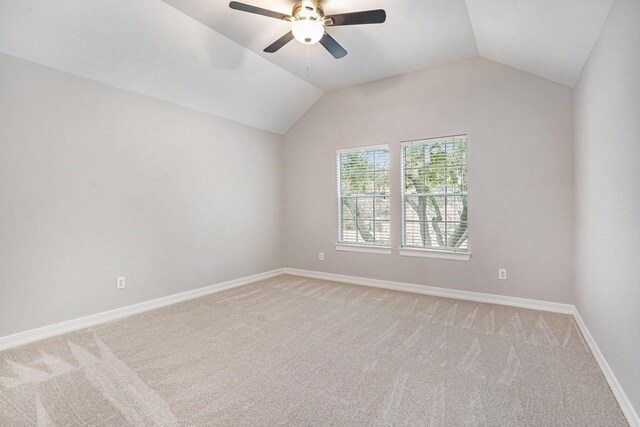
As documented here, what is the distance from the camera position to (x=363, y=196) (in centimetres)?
466

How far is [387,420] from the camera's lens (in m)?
1.69

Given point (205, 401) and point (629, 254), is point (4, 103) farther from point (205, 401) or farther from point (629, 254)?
point (629, 254)

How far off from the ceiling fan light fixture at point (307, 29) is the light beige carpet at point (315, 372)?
2.61 metres

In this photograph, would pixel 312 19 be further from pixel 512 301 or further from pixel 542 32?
pixel 512 301

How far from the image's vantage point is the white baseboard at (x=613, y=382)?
5.35ft

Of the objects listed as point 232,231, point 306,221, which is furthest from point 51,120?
point 306,221

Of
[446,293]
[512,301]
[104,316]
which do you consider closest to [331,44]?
[446,293]

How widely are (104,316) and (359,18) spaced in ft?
12.2

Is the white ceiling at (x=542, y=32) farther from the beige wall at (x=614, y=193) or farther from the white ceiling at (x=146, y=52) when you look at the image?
the white ceiling at (x=146, y=52)

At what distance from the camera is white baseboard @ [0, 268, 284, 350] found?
8.69 feet

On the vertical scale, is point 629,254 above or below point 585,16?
below

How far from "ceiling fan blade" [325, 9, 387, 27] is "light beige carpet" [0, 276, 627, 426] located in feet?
8.65

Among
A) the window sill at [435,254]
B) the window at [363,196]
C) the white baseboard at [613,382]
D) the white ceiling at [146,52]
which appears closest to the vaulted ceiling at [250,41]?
the white ceiling at [146,52]

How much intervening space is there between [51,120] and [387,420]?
12.0ft
